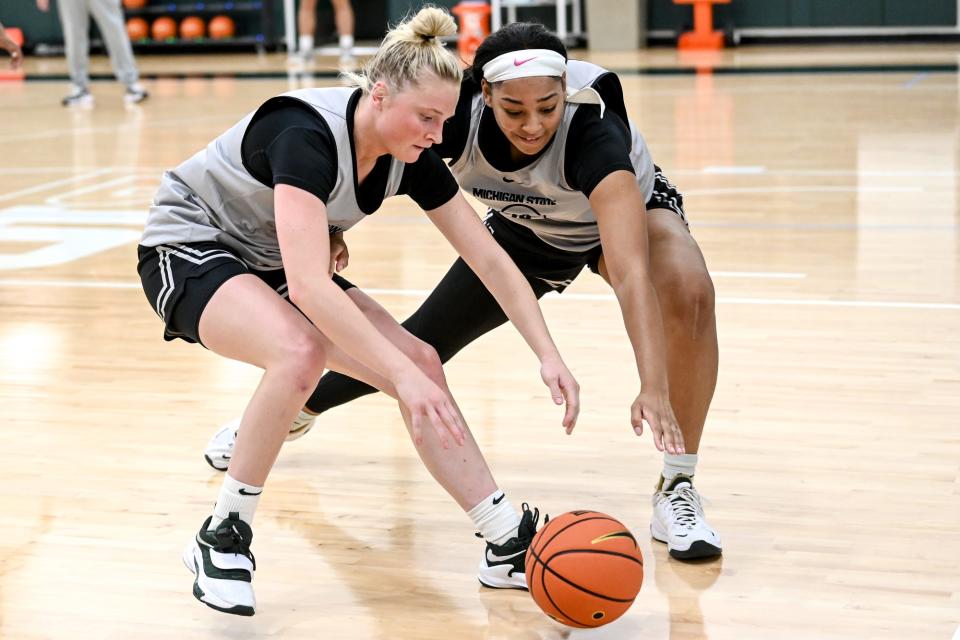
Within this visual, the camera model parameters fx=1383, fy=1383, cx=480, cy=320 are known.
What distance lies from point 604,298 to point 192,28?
13575 mm

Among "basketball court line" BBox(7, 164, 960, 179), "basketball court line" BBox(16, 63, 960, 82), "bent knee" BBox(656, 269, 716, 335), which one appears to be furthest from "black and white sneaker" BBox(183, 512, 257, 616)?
"basketball court line" BBox(16, 63, 960, 82)

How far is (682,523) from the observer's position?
120 inches

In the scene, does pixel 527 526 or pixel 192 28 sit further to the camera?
pixel 192 28

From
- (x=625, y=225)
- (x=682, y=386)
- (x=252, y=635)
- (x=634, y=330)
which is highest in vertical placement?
(x=625, y=225)

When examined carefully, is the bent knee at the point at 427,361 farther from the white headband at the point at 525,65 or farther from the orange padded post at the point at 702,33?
the orange padded post at the point at 702,33

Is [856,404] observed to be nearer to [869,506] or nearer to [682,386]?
[869,506]

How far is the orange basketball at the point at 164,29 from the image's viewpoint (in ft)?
59.0

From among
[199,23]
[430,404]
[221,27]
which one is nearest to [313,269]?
[430,404]

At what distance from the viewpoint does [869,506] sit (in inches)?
128

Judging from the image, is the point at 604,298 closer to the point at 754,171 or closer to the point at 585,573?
the point at 585,573

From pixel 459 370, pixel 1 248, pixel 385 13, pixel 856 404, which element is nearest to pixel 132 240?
pixel 1 248

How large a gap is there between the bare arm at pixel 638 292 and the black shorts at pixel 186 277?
27.7 inches

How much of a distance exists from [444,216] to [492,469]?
2.98 ft

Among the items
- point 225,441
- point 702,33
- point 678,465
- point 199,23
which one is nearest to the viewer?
point 678,465
